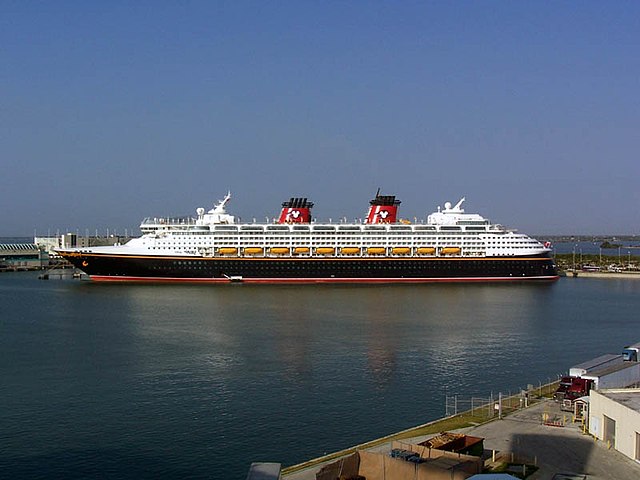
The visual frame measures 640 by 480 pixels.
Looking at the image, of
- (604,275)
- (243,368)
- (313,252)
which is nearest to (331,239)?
(313,252)

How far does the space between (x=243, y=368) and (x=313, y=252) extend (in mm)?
23776

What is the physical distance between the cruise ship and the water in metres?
7.47

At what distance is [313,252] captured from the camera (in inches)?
1569

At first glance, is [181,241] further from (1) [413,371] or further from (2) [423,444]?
(2) [423,444]

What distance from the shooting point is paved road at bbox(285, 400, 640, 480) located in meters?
8.83

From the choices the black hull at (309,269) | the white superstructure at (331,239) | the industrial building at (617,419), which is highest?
the white superstructure at (331,239)

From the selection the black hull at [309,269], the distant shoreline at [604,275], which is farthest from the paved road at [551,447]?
the distant shoreline at [604,275]


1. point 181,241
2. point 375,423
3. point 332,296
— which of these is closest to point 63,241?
point 181,241

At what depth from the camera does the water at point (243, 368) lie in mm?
10984

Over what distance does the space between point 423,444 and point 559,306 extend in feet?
69.7

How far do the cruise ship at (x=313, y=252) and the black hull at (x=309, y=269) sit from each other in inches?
2.0

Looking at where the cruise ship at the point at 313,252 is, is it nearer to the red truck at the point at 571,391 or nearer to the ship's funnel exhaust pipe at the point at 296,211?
the ship's funnel exhaust pipe at the point at 296,211

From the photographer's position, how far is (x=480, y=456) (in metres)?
9.23

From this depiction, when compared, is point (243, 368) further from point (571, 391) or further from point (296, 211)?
point (296, 211)
